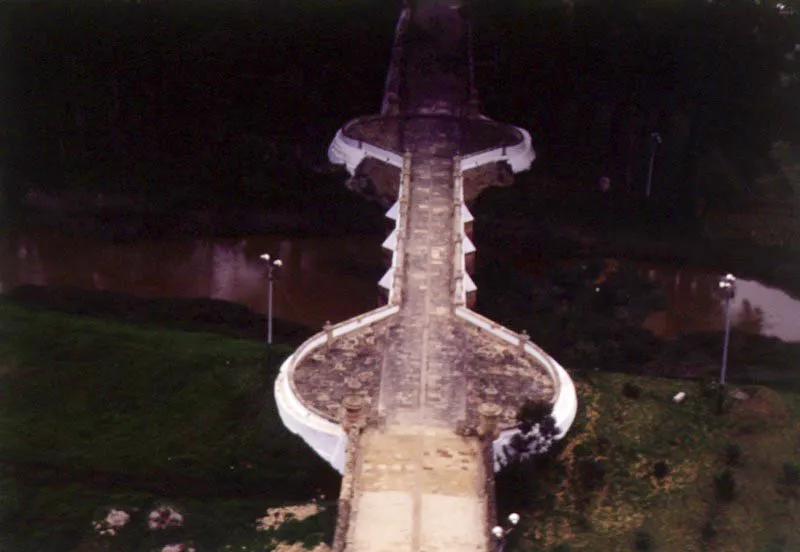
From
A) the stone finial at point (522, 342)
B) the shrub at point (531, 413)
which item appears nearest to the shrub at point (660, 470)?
the shrub at point (531, 413)

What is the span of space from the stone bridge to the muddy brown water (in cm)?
323

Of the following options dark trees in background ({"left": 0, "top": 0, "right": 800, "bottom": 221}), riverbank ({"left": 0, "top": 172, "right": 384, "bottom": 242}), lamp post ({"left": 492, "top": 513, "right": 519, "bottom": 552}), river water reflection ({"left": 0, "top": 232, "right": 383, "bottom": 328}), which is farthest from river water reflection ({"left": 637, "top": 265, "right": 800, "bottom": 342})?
lamp post ({"left": 492, "top": 513, "right": 519, "bottom": 552})

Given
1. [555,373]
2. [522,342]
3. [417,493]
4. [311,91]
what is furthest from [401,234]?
[417,493]

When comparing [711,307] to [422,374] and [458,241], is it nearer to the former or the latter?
[458,241]

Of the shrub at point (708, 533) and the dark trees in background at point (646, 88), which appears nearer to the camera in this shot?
the shrub at point (708, 533)

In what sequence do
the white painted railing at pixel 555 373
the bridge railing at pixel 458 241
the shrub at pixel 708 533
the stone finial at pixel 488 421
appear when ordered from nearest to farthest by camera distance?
the shrub at pixel 708 533 < the stone finial at pixel 488 421 < the white painted railing at pixel 555 373 < the bridge railing at pixel 458 241

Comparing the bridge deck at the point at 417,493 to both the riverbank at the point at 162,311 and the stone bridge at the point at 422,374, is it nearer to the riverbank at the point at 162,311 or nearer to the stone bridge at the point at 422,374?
the stone bridge at the point at 422,374

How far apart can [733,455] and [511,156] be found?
22866mm

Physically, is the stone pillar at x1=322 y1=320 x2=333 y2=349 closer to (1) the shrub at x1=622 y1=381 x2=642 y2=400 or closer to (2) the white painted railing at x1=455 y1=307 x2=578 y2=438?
(2) the white painted railing at x1=455 y1=307 x2=578 y2=438

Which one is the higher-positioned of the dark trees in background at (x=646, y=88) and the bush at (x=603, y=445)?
the dark trees in background at (x=646, y=88)

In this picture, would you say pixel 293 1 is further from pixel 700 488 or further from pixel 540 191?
pixel 700 488

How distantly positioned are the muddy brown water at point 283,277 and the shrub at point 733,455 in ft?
35.9

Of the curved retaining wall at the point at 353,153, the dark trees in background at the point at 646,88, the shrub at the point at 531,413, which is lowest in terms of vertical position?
the shrub at the point at 531,413

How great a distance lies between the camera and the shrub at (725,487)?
41.3 metres
